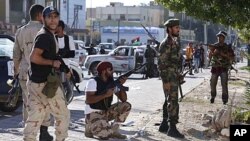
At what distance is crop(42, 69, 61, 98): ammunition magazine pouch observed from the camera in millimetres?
6566

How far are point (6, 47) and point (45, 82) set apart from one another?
5.12 m

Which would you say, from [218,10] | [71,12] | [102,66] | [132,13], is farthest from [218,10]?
[132,13]

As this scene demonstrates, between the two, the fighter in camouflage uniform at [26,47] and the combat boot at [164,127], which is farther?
the combat boot at [164,127]

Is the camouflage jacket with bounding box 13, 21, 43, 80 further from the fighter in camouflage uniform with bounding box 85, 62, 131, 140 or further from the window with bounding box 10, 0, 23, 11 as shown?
the window with bounding box 10, 0, 23, 11

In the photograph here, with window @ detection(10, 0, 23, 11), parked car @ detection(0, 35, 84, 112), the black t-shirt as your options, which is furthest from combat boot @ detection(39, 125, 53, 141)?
window @ detection(10, 0, 23, 11)

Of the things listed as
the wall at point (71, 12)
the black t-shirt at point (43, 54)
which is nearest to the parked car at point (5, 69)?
the black t-shirt at point (43, 54)

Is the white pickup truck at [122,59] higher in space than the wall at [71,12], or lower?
lower

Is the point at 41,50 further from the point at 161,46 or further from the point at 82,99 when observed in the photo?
the point at 82,99

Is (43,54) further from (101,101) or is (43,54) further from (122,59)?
(122,59)

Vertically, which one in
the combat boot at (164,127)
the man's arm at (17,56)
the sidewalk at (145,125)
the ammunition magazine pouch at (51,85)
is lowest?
the sidewalk at (145,125)

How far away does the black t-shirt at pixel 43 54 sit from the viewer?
6.61 metres

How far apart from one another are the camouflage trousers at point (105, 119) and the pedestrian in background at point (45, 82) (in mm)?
1299

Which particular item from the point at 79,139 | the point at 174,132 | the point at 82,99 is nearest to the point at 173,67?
the point at 174,132

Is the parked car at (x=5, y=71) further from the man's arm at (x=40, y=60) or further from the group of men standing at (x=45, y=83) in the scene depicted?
the man's arm at (x=40, y=60)
